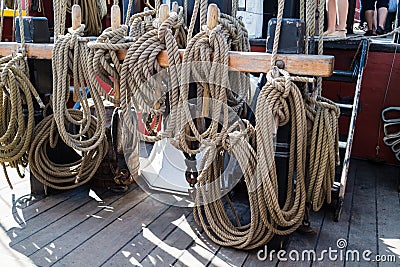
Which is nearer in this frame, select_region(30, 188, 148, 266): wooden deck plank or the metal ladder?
select_region(30, 188, 148, 266): wooden deck plank

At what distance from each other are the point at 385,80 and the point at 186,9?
2228mm

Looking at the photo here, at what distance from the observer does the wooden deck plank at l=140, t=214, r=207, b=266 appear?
7.38 feet

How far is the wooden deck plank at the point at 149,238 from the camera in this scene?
2260mm

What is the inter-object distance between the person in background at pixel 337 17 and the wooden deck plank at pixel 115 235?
7.96ft

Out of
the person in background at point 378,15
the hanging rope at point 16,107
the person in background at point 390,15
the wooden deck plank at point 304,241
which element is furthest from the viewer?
the person in background at point 390,15

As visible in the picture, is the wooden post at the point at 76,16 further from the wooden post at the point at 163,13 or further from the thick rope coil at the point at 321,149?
the thick rope coil at the point at 321,149

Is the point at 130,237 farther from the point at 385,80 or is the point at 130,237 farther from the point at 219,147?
the point at 385,80

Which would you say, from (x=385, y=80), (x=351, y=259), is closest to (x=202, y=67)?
(x=351, y=259)

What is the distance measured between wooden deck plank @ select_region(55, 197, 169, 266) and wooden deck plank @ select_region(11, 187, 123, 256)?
0.19 m

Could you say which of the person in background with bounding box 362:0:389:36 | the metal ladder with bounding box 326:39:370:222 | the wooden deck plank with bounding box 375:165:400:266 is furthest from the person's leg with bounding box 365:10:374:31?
the wooden deck plank with bounding box 375:165:400:266

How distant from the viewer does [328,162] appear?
7.83 feet

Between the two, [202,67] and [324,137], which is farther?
[324,137]

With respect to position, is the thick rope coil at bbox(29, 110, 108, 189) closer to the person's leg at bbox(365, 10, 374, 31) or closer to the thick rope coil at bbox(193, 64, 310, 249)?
the thick rope coil at bbox(193, 64, 310, 249)

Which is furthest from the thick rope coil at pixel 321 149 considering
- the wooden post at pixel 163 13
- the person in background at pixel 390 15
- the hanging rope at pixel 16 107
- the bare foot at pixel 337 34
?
the person in background at pixel 390 15
